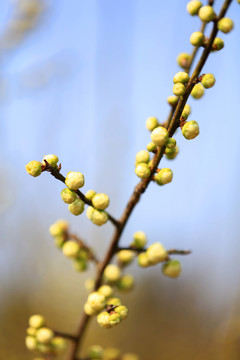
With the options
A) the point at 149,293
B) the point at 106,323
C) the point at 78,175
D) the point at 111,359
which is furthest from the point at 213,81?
the point at 149,293

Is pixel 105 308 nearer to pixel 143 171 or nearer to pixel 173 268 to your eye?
pixel 173 268

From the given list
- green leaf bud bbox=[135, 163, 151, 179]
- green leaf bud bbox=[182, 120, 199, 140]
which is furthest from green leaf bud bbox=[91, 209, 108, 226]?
green leaf bud bbox=[182, 120, 199, 140]

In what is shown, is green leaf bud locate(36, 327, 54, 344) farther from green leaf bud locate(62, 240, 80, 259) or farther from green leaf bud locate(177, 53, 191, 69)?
green leaf bud locate(177, 53, 191, 69)

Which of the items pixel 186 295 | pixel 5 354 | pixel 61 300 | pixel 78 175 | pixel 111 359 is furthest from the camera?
pixel 186 295

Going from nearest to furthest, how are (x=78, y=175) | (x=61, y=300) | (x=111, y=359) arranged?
(x=78, y=175) → (x=111, y=359) → (x=61, y=300)

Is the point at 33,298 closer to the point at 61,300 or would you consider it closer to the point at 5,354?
the point at 61,300

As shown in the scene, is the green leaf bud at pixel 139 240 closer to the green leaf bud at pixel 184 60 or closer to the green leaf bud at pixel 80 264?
the green leaf bud at pixel 80 264
